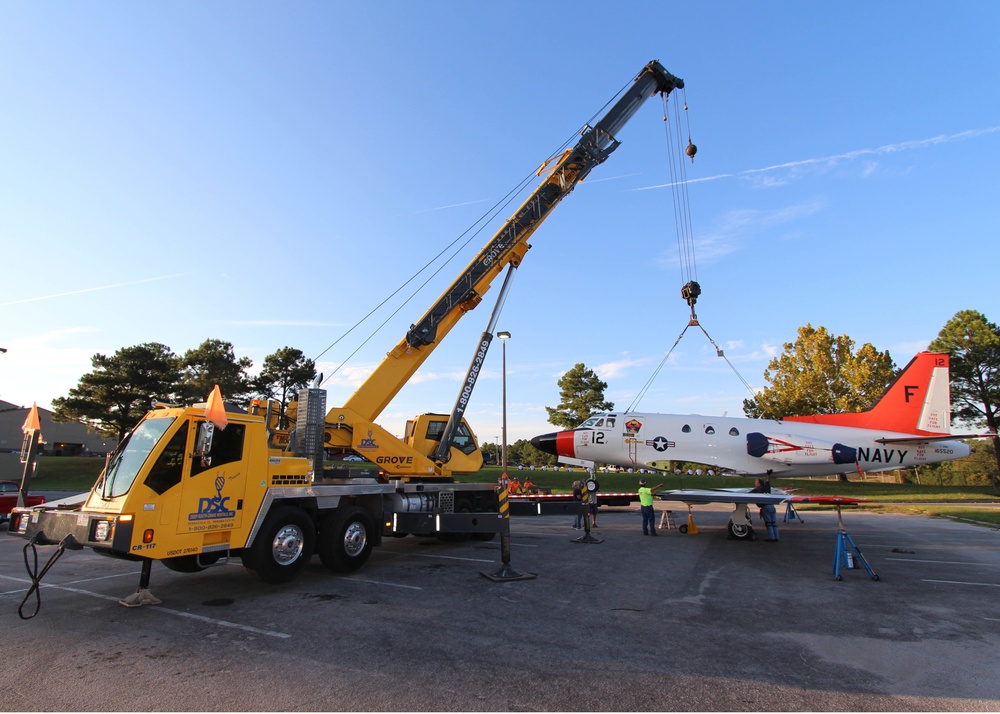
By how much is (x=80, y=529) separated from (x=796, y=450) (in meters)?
23.2

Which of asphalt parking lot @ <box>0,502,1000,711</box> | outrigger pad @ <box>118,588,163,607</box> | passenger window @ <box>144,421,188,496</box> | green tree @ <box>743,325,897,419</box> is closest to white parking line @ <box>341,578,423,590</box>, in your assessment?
asphalt parking lot @ <box>0,502,1000,711</box>

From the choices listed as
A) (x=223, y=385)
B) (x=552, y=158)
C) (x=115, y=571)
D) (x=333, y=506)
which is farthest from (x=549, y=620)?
(x=223, y=385)

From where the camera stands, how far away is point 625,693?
14.8 ft

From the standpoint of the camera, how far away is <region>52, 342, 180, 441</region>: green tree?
42.5 m

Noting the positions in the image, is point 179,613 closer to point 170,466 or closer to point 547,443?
point 170,466

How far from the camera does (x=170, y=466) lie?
716 centimetres

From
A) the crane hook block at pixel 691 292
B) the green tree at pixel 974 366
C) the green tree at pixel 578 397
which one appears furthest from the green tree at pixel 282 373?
the green tree at pixel 974 366

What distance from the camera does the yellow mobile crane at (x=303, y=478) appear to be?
22.9 ft

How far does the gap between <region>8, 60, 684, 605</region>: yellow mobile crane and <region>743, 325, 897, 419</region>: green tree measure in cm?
3607

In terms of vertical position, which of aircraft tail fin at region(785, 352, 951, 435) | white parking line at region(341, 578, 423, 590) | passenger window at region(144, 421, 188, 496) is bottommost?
white parking line at region(341, 578, 423, 590)

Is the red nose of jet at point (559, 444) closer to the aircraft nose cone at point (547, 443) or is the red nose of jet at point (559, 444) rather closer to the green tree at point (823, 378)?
the aircraft nose cone at point (547, 443)

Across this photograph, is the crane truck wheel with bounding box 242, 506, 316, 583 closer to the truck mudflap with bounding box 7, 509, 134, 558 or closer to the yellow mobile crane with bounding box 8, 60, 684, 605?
the yellow mobile crane with bounding box 8, 60, 684, 605

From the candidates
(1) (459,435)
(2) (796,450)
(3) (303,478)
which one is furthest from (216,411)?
(2) (796,450)

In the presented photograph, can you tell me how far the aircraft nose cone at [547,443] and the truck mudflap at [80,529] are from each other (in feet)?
60.1
